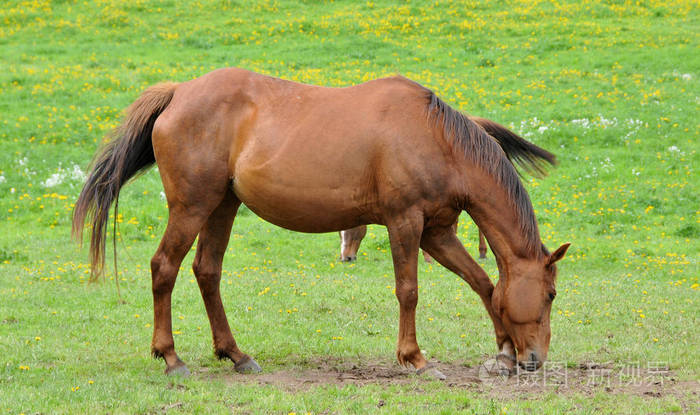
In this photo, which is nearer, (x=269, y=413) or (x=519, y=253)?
(x=269, y=413)

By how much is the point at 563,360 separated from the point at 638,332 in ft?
5.45

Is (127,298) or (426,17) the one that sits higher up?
(426,17)

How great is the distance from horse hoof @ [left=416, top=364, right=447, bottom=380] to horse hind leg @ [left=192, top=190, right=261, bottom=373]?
1.68 m

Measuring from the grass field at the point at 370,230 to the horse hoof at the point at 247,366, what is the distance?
0.12 m

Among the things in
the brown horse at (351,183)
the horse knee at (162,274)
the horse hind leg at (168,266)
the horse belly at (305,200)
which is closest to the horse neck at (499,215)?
the brown horse at (351,183)

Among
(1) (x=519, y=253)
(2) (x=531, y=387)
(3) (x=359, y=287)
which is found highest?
(1) (x=519, y=253)

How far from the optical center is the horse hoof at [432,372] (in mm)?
6484

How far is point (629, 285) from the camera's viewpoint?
1101 cm

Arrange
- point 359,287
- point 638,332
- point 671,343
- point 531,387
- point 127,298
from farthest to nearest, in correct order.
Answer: point 359,287 → point 127,298 → point 638,332 → point 671,343 → point 531,387

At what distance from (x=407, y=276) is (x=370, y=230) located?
341 inches

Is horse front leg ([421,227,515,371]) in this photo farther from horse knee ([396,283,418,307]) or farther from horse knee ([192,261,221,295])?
horse knee ([192,261,221,295])

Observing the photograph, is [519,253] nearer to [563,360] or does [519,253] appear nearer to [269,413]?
[563,360]

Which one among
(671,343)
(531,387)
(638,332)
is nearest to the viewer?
(531,387)

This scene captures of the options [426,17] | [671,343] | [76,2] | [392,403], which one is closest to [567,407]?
[392,403]
